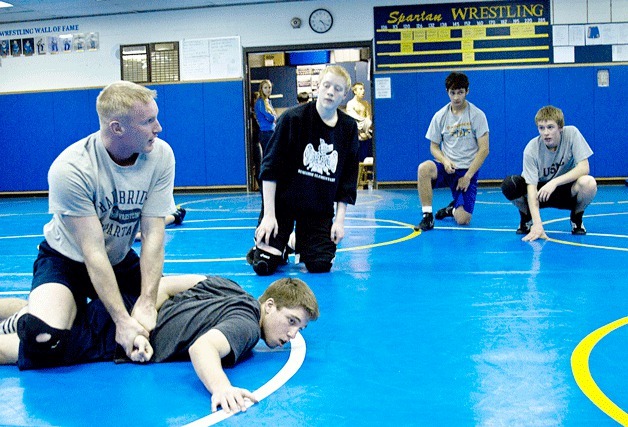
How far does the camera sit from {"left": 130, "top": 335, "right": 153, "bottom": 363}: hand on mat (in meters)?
2.34

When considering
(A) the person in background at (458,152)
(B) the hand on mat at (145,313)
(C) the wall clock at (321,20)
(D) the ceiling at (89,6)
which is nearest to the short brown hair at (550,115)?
(A) the person in background at (458,152)

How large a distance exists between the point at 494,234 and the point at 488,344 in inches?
119

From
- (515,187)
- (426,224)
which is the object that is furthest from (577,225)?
(426,224)

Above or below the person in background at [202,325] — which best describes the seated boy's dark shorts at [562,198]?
above

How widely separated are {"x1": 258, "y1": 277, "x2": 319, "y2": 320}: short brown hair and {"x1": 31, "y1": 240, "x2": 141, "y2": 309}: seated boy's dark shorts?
61 cm

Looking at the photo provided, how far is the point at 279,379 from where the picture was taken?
2.21 meters

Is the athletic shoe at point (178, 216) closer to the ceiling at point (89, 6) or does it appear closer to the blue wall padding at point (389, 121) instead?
the blue wall padding at point (389, 121)

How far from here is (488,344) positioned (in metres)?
2.52

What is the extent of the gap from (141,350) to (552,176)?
3802 mm

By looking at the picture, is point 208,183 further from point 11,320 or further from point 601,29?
point 11,320

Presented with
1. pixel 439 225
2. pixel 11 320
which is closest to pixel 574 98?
pixel 439 225

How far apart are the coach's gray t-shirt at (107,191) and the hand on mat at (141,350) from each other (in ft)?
1.35

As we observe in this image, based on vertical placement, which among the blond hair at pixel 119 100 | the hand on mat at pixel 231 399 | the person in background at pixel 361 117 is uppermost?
the person in background at pixel 361 117

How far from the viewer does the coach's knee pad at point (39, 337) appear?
2.29 m
